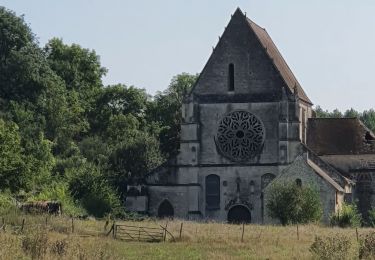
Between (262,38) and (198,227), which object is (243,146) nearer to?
(262,38)

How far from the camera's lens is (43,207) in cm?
4741

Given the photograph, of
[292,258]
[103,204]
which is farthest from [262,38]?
[292,258]

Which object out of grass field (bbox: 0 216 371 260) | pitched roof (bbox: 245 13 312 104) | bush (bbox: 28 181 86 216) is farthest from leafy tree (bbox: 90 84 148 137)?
grass field (bbox: 0 216 371 260)

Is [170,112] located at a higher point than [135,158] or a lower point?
higher

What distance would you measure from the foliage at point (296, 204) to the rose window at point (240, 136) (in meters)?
8.29

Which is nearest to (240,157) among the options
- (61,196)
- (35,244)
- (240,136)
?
(240,136)

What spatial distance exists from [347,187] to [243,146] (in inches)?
294

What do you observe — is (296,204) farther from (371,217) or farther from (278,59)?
(278,59)

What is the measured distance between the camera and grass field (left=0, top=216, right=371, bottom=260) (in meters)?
24.5

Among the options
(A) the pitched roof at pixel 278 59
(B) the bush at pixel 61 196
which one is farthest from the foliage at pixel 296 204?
(B) the bush at pixel 61 196

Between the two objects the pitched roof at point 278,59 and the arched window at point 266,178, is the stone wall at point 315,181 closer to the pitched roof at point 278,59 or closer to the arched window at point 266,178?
→ the arched window at point 266,178

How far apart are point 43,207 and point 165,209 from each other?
13.0 m

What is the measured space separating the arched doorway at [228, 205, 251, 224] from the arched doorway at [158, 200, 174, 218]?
4.07 metres

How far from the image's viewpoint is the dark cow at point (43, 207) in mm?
45406
